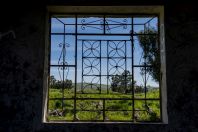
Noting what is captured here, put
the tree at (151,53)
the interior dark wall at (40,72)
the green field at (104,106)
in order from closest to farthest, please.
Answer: the interior dark wall at (40,72)
the green field at (104,106)
the tree at (151,53)

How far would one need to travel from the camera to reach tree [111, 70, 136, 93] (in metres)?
4.62

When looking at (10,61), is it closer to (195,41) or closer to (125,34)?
(125,34)

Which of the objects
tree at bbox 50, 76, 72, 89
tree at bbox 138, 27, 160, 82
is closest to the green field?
tree at bbox 50, 76, 72, 89

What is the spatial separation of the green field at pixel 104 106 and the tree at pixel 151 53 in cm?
28

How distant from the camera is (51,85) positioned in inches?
182

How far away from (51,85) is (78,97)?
0.45 meters

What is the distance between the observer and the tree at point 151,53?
4666 mm

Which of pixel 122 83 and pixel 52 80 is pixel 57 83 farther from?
pixel 122 83

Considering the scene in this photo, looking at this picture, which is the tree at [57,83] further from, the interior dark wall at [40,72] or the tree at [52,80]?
the interior dark wall at [40,72]

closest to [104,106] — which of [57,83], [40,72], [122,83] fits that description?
[122,83]

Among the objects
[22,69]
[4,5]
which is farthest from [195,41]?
[4,5]

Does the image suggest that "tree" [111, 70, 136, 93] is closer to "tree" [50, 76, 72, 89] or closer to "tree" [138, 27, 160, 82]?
"tree" [138, 27, 160, 82]

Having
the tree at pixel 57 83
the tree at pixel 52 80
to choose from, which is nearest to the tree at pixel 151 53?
the tree at pixel 57 83

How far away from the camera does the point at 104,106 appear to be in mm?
4570
